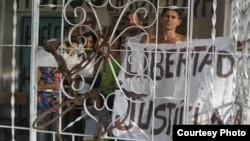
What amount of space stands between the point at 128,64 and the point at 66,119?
1.78m

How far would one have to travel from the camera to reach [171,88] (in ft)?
9.91

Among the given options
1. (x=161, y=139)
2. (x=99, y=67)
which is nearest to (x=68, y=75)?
(x=99, y=67)

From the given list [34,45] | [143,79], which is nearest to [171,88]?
[143,79]

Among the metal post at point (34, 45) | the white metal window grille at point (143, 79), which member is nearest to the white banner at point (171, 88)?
the white metal window grille at point (143, 79)

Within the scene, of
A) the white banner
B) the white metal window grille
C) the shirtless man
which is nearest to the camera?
the white metal window grille

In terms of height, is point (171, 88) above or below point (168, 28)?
below

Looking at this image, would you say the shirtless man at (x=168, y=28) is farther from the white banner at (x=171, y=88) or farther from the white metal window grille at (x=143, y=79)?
Answer: the white banner at (x=171, y=88)

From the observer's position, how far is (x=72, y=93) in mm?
2816

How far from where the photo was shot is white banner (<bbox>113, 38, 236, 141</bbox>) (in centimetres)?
283

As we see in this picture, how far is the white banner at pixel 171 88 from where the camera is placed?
9.30ft

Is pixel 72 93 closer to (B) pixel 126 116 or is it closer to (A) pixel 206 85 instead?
(B) pixel 126 116

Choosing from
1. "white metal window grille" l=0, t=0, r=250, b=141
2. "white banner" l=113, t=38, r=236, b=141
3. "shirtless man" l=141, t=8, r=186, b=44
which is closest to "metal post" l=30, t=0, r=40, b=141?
"white metal window grille" l=0, t=0, r=250, b=141

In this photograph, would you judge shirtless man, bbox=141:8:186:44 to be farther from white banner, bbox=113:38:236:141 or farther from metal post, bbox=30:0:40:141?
metal post, bbox=30:0:40:141

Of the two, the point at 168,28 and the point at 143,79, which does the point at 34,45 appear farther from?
the point at 168,28
